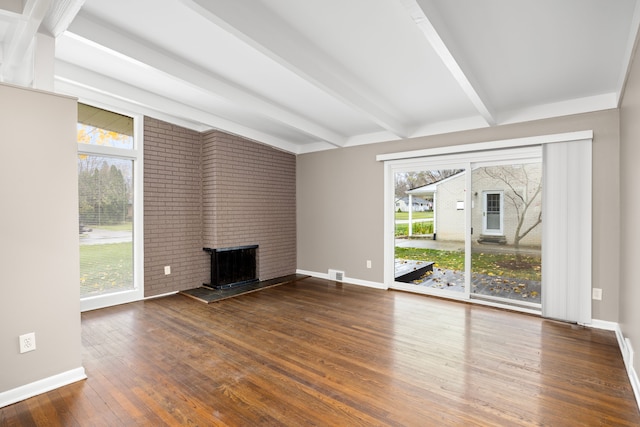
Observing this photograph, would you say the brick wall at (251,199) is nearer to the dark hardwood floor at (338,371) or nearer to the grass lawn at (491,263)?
the dark hardwood floor at (338,371)

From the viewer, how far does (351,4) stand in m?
2.12

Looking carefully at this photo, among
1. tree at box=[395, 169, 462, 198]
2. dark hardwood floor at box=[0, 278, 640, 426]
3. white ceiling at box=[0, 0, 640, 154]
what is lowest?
dark hardwood floor at box=[0, 278, 640, 426]

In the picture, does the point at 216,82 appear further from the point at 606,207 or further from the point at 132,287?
the point at 606,207

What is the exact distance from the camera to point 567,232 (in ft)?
11.8

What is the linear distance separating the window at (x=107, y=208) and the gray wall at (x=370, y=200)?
2912 millimetres

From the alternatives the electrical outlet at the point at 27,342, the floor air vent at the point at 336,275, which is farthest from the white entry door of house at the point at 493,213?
the electrical outlet at the point at 27,342

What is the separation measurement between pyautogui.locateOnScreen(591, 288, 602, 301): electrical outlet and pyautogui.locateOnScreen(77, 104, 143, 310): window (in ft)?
18.5

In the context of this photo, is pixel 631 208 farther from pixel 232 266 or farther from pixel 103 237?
pixel 103 237

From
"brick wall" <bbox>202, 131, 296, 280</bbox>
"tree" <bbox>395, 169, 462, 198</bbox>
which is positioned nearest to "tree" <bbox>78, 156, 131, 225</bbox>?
"brick wall" <bbox>202, 131, 296, 280</bbox>

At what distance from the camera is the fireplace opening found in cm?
520

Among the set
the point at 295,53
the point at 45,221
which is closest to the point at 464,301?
the point at 295,53

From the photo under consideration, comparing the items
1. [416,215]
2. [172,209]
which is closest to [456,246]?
[416,215]

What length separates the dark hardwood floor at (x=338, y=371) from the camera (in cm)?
202

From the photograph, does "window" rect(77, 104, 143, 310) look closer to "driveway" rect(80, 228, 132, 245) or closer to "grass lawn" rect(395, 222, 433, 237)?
"driveway" rect(80, 228, 132, 245)
